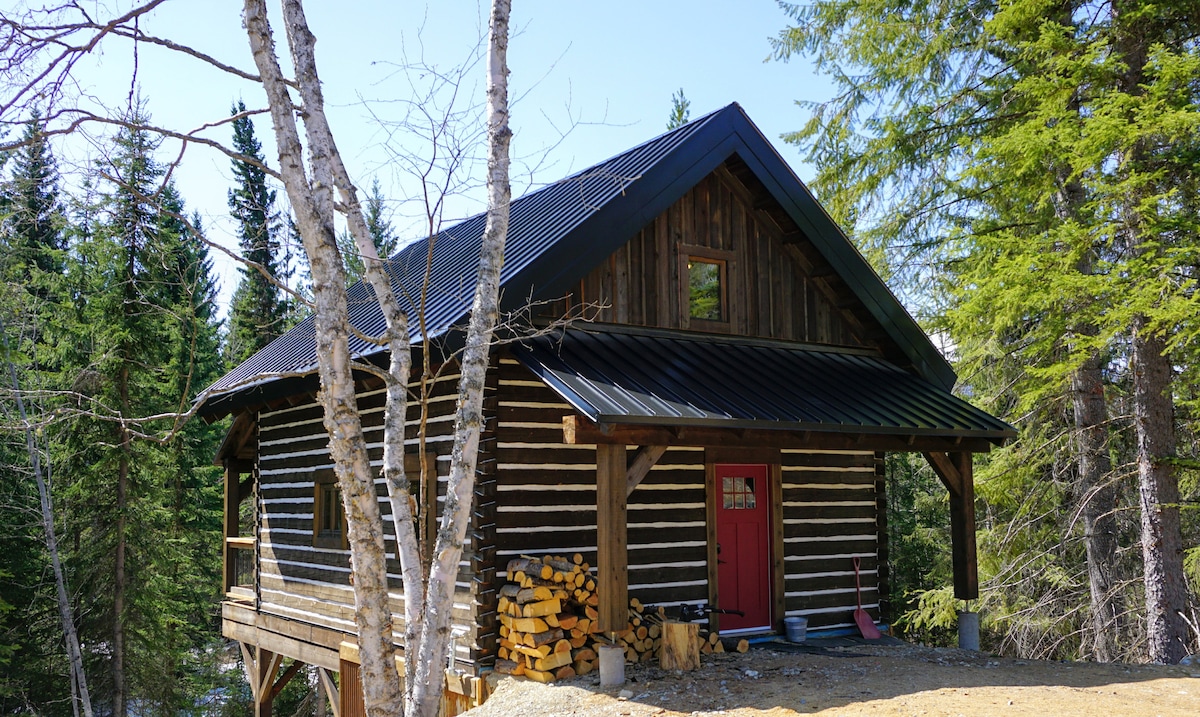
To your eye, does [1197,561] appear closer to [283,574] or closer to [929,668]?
[929,668]

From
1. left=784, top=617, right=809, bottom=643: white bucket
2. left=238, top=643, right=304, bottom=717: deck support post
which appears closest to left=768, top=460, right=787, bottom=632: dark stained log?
left=784, top=617, right=809, bottom=643: white bucket

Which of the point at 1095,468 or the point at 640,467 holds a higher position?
the point at 640,467

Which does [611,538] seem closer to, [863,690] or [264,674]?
[863,690]

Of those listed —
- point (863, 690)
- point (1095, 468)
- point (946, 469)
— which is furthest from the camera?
point (1095, 468)

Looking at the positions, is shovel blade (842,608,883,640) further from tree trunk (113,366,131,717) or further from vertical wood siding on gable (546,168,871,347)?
tree trunk (113,366,131,717)

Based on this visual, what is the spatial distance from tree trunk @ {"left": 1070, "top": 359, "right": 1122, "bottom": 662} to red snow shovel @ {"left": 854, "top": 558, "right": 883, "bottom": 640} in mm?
4138

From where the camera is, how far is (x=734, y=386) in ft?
32.8

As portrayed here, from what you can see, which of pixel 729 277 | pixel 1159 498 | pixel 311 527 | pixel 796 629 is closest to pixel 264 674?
pixel 311 527

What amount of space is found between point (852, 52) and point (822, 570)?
8710 mm

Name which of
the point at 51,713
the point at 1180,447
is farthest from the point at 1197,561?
the point at 51,713

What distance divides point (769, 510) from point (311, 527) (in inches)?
242

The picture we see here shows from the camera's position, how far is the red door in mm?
11344

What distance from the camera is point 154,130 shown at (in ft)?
20.2

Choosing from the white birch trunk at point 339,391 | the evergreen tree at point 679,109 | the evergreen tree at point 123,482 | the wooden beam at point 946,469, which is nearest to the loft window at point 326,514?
the white birch trunk at point 339,391
